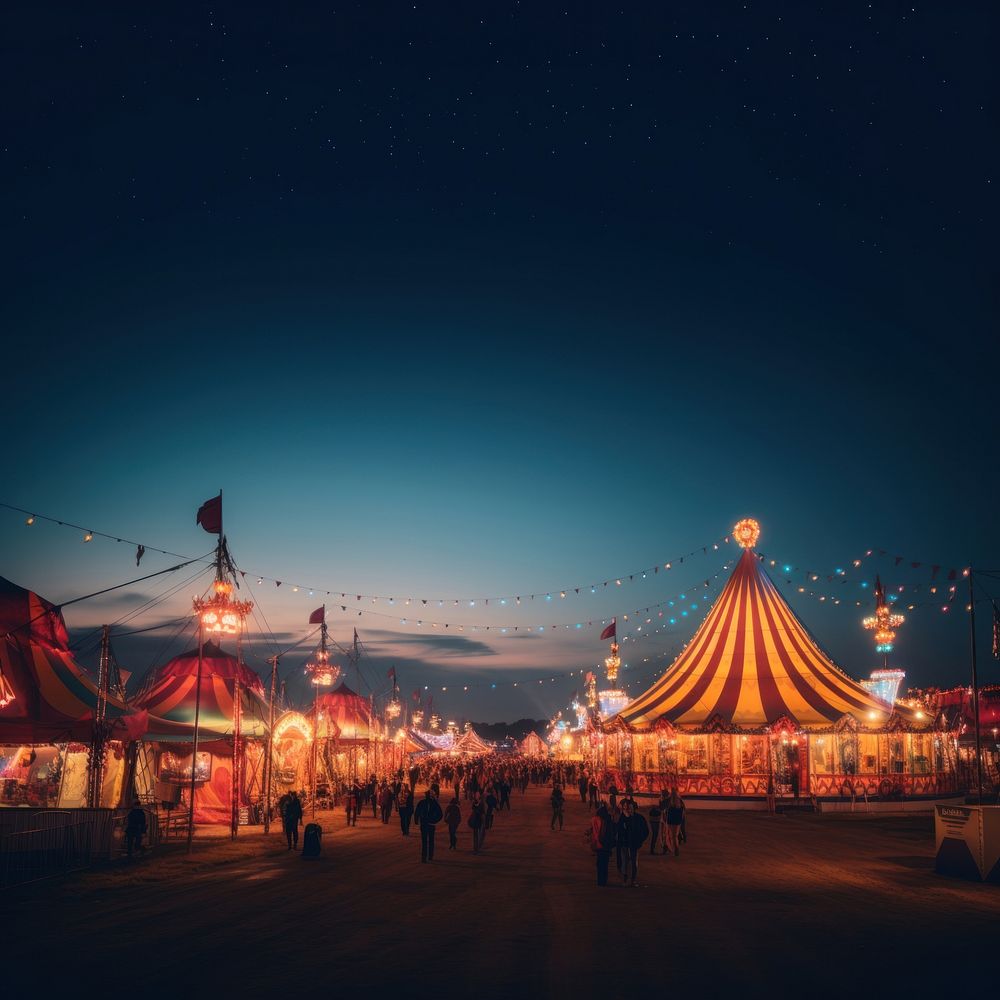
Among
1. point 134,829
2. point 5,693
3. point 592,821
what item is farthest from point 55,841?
point 592,821

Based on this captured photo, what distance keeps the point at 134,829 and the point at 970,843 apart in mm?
16814

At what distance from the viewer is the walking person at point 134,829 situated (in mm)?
19766

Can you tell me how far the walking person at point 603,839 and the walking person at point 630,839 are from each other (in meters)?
0.57

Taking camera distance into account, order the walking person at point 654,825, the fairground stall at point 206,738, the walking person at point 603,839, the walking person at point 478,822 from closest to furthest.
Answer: the walking person at point 603,839 < the walking person at point 478,822 < the walking person at point 654,825 < the fairground stall at point 206,738

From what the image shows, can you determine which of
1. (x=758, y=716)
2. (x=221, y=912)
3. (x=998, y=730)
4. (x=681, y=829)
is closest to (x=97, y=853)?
(x=221, y=912)

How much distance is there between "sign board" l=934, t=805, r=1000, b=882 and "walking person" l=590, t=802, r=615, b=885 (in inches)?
270

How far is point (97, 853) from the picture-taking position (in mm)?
19250

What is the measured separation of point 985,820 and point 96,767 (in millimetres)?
20437

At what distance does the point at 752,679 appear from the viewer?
3925 cm

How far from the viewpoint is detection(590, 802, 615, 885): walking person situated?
15969mm

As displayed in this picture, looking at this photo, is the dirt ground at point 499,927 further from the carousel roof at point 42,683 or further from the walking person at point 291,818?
the carousel roof at point 42,683

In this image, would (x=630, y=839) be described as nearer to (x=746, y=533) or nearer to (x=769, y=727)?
(x=769, y=727)

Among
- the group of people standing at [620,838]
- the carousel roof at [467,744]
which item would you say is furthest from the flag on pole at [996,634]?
the carousel roof at [467,744]

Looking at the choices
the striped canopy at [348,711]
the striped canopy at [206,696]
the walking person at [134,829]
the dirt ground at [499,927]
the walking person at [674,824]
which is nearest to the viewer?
the dirt ground at [499,927]
